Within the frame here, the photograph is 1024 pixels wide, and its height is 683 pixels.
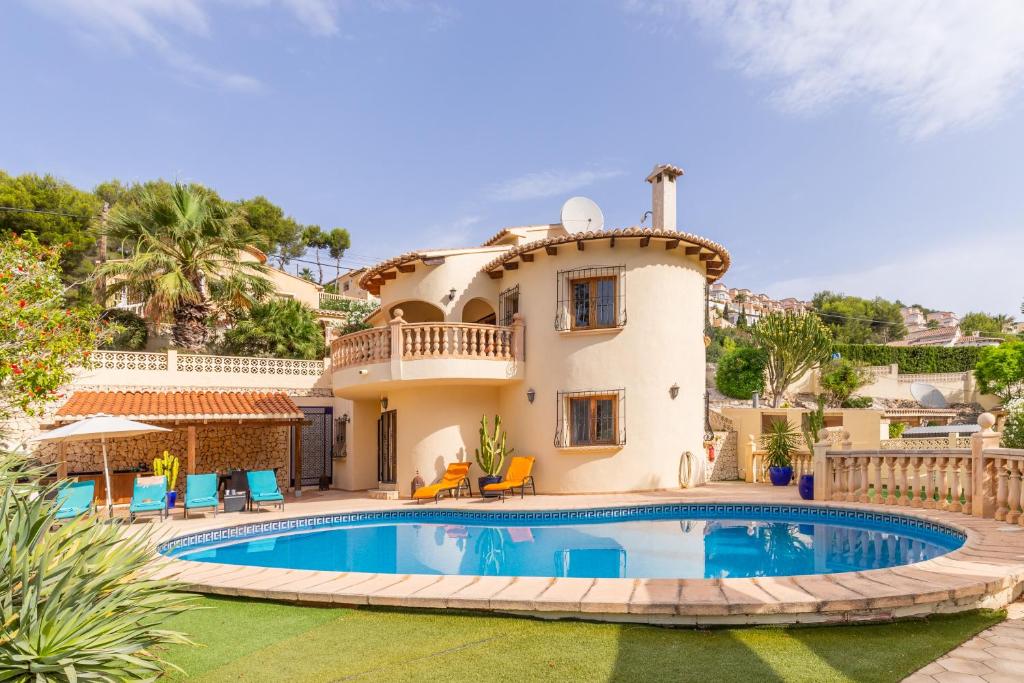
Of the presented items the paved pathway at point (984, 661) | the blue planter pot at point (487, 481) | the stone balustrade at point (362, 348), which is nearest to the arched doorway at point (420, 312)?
the stone balustrade at point (362, 348)

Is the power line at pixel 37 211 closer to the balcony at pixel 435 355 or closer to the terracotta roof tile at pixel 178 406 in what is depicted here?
the terracotta roof tile at pixel 178 406

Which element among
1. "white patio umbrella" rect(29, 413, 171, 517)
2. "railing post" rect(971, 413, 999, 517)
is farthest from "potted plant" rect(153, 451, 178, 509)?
"railing post" rect(971, 413, 999, 517)

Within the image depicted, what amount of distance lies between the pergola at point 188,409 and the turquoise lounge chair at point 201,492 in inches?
92.1

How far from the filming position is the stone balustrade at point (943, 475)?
391 inches

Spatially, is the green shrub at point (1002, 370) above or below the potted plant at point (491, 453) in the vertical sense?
above

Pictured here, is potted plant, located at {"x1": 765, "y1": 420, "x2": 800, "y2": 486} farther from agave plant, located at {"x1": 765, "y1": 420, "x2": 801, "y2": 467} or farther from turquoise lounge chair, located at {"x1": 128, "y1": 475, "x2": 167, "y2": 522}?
turquoise lounge chair, located at {"x1": 128, "y1": 475, "x2": 167, "y2": 522}

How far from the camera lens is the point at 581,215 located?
19.5m

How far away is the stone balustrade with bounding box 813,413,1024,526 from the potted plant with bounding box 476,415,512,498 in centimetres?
714

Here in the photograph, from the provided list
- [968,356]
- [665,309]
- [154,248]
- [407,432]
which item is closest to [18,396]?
[407,432]

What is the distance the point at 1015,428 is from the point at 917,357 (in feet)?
149

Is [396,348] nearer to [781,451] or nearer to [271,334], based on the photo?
[781,451]

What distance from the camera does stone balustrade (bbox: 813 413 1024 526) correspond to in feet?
32.6

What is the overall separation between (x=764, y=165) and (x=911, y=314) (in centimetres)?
15696

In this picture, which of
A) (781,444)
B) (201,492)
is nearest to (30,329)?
(201,492)
